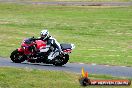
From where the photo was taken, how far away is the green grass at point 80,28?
27281mm

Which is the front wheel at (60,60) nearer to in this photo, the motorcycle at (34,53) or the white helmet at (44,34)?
the motorcycle at (34,53)

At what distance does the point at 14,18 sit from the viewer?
5197 centimetres

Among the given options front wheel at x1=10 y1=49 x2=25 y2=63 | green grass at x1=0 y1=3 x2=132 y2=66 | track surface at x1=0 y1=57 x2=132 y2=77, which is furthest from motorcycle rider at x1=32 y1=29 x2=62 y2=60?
green grass at x1=0 y1=3 x2=132 y2=66

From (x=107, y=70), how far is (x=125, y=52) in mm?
9115

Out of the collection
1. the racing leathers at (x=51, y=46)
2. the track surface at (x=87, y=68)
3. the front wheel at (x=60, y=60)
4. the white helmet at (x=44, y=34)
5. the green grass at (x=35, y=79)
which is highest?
the white helmet at (x=44, y=34)

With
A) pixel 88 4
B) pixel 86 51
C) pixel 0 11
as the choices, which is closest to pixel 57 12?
pixel 0 11

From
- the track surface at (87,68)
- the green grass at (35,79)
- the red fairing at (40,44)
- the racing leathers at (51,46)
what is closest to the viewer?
the green grass at (35,79)

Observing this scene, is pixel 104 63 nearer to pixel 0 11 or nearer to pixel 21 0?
pixel 0 11

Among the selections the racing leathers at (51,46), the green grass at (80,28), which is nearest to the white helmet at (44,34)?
the racing leathers at (51,46)

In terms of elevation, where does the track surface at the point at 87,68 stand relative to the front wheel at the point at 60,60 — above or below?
below

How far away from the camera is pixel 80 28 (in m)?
44.2

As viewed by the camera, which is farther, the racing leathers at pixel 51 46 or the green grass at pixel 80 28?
the green grass at pixel 80 28

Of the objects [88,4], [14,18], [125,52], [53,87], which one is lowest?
[53,87]

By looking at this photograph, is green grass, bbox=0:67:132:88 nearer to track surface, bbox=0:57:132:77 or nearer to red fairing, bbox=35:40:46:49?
track surface, bbox=0:57:132:77
